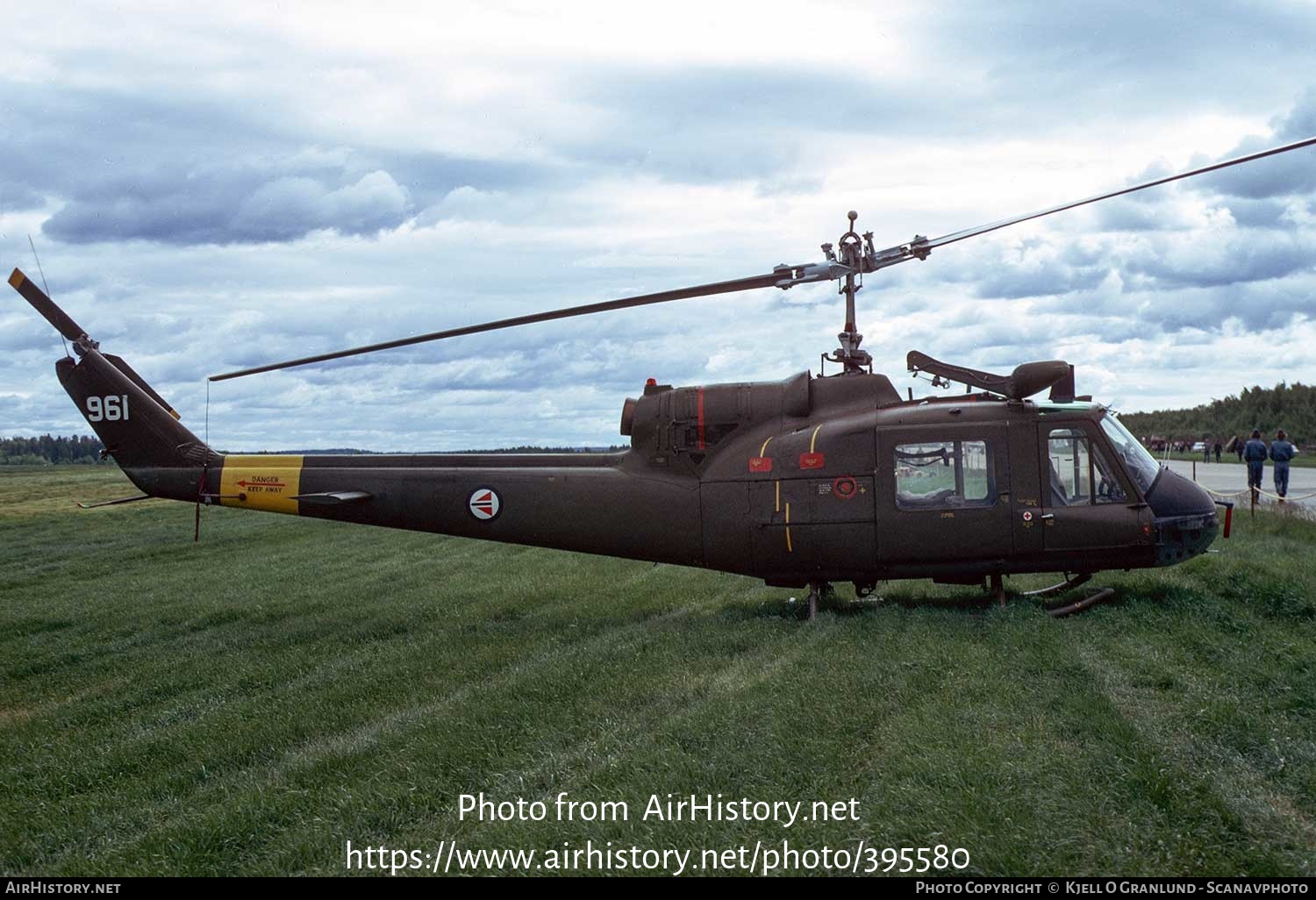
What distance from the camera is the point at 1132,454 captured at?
11.5m

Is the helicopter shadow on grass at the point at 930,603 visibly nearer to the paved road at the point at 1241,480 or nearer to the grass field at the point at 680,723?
the grass field at the point at 680,723

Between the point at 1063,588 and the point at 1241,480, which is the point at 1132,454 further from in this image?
the point at 1241,480

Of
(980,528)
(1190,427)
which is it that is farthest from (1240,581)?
(1190,427)

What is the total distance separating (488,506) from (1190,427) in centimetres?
7117

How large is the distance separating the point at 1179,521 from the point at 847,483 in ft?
12.2

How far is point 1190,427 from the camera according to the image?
71500mm

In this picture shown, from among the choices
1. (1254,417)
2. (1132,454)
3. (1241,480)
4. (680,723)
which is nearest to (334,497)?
(680,723)

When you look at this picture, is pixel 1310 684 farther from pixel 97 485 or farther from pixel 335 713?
pixel 97 485

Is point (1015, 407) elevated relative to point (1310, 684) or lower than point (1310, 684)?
elevated

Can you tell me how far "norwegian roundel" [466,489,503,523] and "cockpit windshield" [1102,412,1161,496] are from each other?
7.39m

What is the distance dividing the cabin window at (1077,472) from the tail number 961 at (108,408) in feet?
41.4

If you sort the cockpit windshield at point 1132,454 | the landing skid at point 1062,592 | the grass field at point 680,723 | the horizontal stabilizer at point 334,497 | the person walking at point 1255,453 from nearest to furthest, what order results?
the grass field at point 680,723 < the landing skid at point 1062,592 < the cockpit windshield at point 1132,454 < the horizontal stabilizer at point 334,497 < the person walking at point 1255,453

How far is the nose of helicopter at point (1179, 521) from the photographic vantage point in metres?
11.1

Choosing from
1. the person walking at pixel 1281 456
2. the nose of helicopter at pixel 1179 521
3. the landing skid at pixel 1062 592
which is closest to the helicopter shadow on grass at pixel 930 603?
the landing skid at pixel 1062 592
